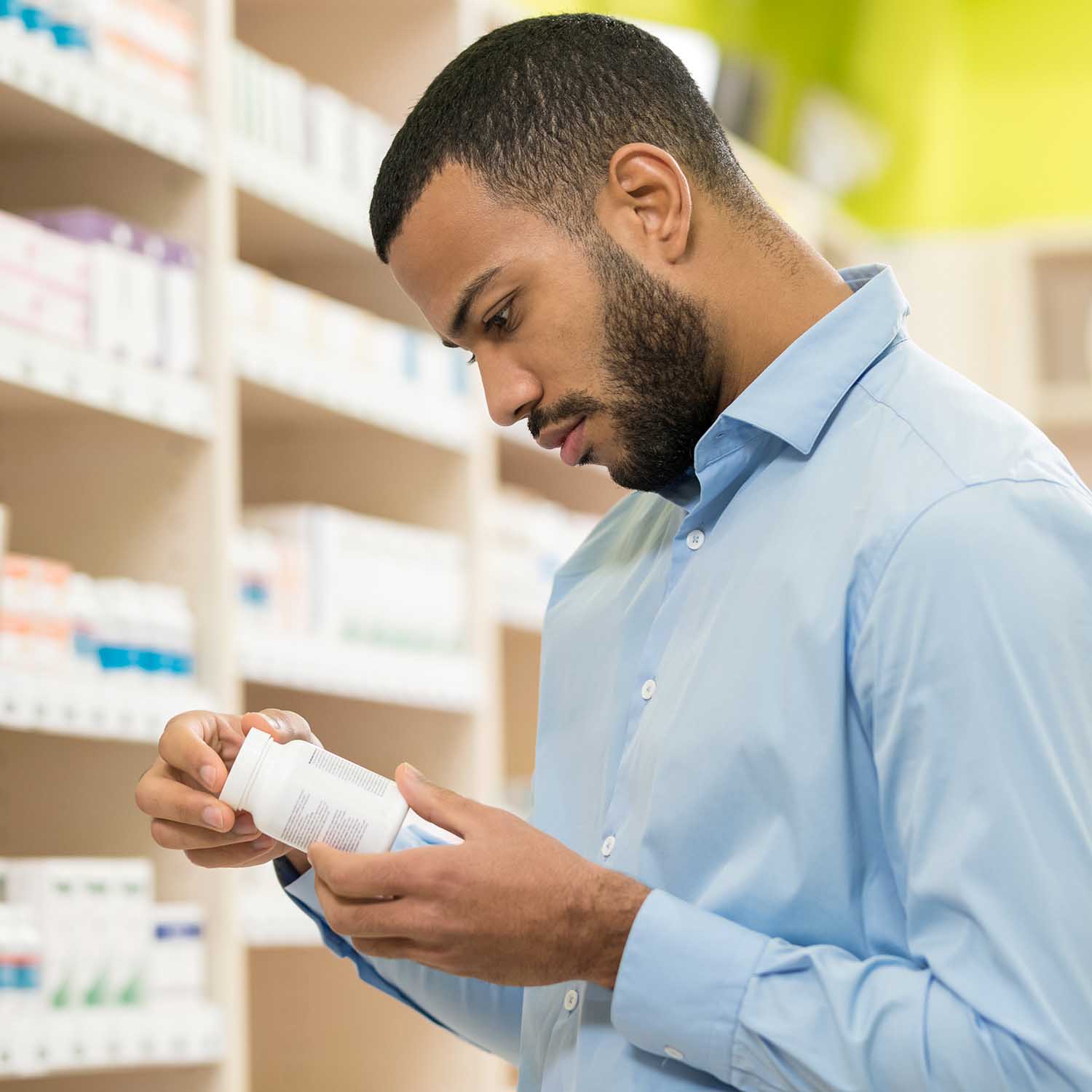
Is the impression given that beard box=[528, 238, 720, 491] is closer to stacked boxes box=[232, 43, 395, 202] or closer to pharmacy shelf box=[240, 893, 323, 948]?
pharmacy shelf box=[240, 893, 323, 948]

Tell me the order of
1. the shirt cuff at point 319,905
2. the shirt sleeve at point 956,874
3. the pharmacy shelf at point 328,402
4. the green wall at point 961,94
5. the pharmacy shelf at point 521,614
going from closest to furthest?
1. the shirt sleeve at point 956,874
2. the shirt cuff at point 319,905
3. the pharmacy shelf at point 328,402
4. the pharmacy shelf at point 521,614
5. the green wall at point 961,94

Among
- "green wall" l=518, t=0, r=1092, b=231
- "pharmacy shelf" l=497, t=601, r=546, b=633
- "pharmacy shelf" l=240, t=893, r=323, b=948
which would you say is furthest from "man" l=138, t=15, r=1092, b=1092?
"green wall" l=518, t=0, r=1092, b=231

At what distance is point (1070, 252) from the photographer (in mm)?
5309

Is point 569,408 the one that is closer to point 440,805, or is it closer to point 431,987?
point 440,805

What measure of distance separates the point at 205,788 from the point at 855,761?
0.53 m

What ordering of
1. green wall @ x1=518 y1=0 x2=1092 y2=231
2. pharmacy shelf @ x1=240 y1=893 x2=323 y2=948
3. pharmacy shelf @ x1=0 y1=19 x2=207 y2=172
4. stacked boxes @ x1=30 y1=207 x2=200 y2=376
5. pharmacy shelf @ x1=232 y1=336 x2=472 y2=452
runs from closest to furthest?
pharmacy shelf @ x1=0 y1=19 x2=207 y2=172
stacked boxes @ x1=30 y1=207 x2=200 y2=376
pharmacy shelf @ x1=240 y1=893 x2=323 y2=948
pharmacy shelf @ x1=232 y1=336 x2=472 y2=452
green wall @ x1=518 y1=0 x2=1092 y2=231

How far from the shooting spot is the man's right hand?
1326mm

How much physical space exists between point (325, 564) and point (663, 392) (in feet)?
5.09

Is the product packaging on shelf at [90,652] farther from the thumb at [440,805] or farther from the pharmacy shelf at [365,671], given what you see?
the thumb at [440,805]

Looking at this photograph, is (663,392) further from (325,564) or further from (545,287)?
(325,564)

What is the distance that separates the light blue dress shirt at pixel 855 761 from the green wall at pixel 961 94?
457 cm

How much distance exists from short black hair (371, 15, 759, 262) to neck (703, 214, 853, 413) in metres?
0.05

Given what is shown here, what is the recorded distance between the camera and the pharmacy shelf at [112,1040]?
80.9 inches

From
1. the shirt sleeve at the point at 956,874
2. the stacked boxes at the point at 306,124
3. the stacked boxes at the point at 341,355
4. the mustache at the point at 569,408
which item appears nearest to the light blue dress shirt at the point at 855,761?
the shirt sleeve at the point at 956,874
